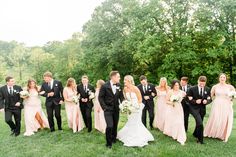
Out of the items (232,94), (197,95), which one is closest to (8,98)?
(197,95)

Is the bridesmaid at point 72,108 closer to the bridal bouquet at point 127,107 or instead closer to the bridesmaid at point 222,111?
the bridal bouquet at point 127,107

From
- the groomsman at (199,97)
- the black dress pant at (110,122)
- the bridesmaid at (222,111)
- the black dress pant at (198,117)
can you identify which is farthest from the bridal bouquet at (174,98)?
the black dress pant at (110,122)

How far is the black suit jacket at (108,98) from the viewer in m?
11.2

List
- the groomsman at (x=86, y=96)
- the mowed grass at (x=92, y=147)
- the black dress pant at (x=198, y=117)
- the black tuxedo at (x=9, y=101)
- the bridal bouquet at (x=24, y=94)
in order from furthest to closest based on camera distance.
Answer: the groomsman at (x=86, y=96)
the bridal bouquet at (x=24, y=94)
the black tuxedo at (x=9, y=101)
the black dress pant at (x=198, y=117)
the mowed grass at (x=92, y=147)

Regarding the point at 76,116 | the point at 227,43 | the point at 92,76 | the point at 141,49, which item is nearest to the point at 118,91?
the point at 76,116

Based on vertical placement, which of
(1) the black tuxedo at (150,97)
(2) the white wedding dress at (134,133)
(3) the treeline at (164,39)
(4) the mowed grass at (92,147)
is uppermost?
(3) the treeline at (164,39)

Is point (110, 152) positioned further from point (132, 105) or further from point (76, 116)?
point (76, 116)

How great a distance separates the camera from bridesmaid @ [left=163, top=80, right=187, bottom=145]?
12063 mm

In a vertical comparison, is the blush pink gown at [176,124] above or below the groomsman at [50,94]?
below

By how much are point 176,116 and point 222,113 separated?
4.95 feet

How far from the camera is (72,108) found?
1432cm

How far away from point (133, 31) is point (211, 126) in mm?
22560

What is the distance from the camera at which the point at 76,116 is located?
14.1 metres

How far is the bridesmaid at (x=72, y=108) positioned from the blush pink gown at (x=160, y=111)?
2841mm
